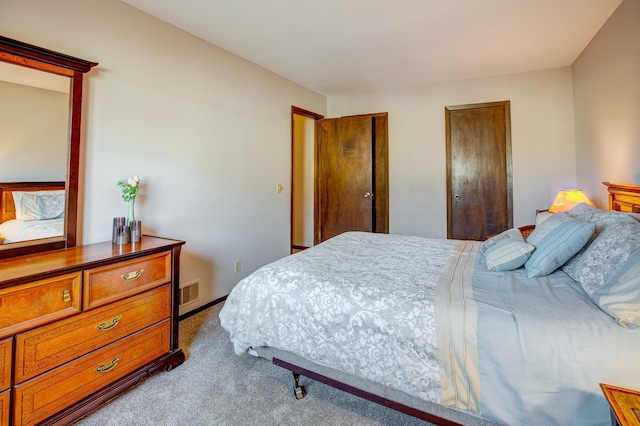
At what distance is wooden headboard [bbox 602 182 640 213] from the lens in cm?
201

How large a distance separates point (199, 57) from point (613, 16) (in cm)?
341

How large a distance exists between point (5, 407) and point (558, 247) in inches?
101

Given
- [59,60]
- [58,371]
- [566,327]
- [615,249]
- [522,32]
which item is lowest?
[58,371]

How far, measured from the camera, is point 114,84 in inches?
83.8

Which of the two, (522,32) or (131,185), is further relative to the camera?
(522,32)

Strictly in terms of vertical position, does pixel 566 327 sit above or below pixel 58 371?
above

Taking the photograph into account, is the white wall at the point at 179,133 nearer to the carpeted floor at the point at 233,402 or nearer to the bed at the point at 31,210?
the bed at the point at 31,210

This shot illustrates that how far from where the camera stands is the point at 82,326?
1.49 metres

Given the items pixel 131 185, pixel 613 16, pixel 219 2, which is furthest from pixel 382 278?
pixel 613 16

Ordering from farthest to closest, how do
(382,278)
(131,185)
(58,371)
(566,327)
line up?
1. (131,185)
2. (382,278)
3. (58,371)
4. (566,327)

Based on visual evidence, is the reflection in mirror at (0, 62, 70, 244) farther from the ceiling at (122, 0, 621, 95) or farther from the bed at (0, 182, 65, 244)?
the ceiling at (122, 0, 621, 95)

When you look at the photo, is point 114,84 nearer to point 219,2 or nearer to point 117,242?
point 219,2

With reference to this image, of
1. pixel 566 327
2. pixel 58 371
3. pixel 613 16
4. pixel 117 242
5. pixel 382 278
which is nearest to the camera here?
pixel 566 327

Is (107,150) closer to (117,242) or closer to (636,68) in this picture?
(117,242)
